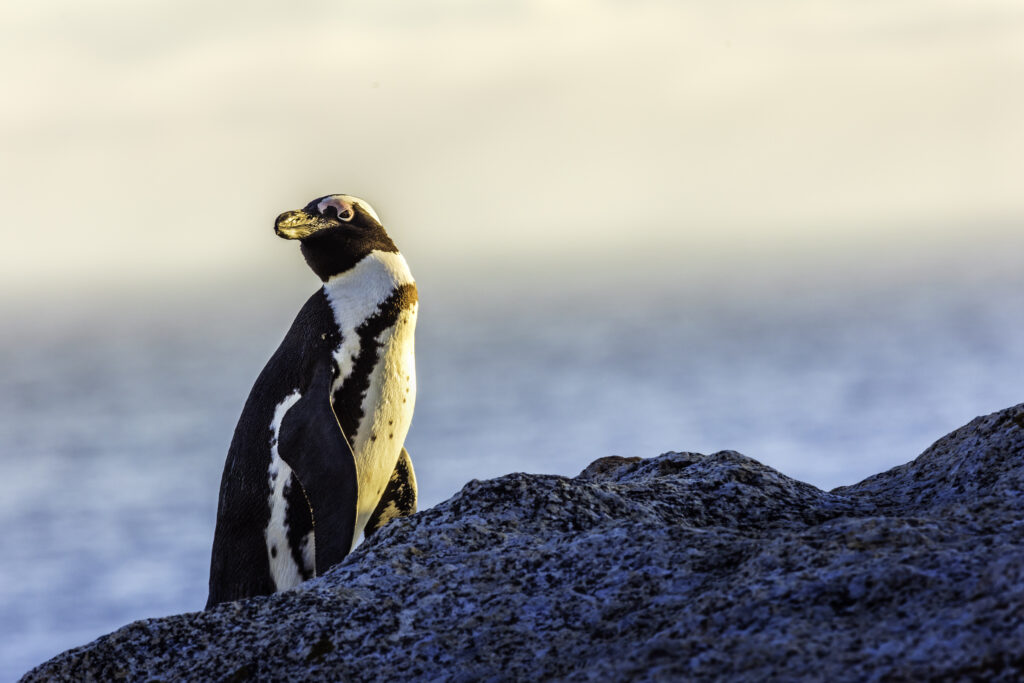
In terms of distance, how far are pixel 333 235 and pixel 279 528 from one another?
146 cm

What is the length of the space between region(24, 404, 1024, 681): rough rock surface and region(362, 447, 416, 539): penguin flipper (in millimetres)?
2894

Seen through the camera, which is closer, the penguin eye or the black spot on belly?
the black spot on belly

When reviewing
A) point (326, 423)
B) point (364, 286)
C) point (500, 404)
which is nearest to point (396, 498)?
point (326, 423)

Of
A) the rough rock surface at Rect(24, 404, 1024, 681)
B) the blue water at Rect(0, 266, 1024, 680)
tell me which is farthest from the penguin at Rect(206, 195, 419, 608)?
the blue water at Rect(0, 266, 1024, 680)

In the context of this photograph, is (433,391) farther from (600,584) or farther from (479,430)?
(600,584)

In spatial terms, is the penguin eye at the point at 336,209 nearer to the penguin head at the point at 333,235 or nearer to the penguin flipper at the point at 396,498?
the penguin head at the point at 333,235

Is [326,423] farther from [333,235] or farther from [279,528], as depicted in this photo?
[333,235]

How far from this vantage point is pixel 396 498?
249 inches

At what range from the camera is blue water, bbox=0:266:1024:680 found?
205 ft

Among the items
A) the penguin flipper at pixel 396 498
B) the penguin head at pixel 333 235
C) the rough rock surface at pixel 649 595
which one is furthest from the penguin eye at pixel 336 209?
the rough rock surface at pixel 649 595

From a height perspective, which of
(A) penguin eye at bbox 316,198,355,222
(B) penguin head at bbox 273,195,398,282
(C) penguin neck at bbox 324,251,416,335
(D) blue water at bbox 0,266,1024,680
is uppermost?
(D) blue water at bbox 0,266,1024,680

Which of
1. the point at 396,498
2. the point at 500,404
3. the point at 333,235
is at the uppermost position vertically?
the point at 500,404

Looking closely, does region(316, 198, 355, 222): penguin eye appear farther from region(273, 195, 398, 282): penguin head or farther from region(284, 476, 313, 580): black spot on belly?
region(284, 476, 313, 580): black spot on belly

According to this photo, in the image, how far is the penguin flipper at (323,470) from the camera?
536 cm
